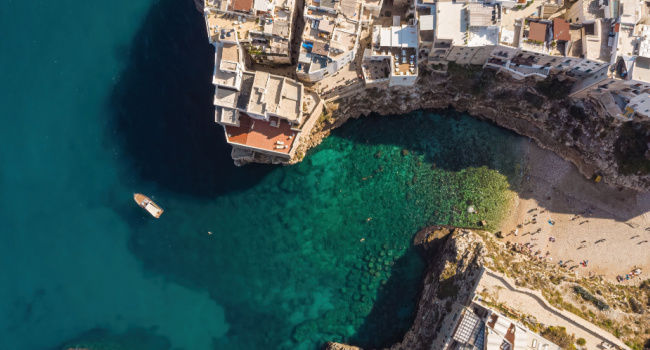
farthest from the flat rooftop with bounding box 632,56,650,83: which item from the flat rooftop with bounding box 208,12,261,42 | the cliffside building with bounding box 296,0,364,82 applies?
the flat rooftop with bounding box 208,12,261,42

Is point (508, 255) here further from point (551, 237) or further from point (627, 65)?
point (627, 65)

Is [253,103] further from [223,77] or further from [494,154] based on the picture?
[494,154]

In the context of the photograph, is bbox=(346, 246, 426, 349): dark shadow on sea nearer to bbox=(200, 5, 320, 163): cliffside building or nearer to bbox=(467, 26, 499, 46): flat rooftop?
bbox=(200, 5, 320, 163): cliffside building

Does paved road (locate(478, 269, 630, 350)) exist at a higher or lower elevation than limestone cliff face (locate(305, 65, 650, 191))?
lower

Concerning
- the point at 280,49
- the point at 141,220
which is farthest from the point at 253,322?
the point at 280,49

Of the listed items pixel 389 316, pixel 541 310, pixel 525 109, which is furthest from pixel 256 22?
pixel 541 310

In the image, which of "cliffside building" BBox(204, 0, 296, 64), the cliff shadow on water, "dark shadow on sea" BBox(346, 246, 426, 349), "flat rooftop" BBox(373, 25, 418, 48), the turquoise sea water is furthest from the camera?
the cliff shadow on water

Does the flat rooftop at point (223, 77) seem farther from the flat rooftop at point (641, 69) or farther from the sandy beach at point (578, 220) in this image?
the flat rooftop at point (641, 69)
